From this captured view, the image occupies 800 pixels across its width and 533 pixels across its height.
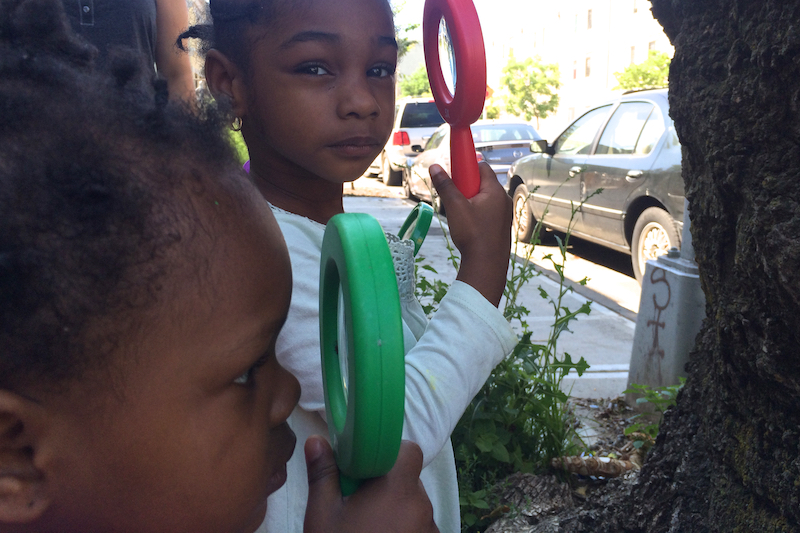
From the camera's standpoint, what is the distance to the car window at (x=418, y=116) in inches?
575

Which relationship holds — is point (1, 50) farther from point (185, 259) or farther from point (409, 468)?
point (409, 468)

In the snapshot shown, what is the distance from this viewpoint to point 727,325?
135 centimetres

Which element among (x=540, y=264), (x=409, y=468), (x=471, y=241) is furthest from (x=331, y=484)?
(x=540, y=264)

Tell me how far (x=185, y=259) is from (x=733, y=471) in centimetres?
119

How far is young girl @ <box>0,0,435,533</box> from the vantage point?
2.07 feet

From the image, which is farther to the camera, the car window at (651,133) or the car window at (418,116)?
the car window at (418,116)

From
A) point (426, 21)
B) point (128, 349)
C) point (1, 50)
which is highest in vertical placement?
point (426, 21)

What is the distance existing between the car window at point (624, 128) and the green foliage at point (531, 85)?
34.9 m

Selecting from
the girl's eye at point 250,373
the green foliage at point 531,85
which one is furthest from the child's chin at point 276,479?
the green foliage at point 531,85

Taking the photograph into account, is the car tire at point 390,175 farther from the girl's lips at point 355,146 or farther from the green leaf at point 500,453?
the girl's lips at point 355,146

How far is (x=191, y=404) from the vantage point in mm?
721

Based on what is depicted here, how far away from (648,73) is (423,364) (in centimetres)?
3246

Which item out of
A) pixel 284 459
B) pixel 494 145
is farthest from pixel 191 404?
pixel 494 145

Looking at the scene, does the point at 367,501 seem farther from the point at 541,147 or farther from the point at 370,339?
the point at 541,147
